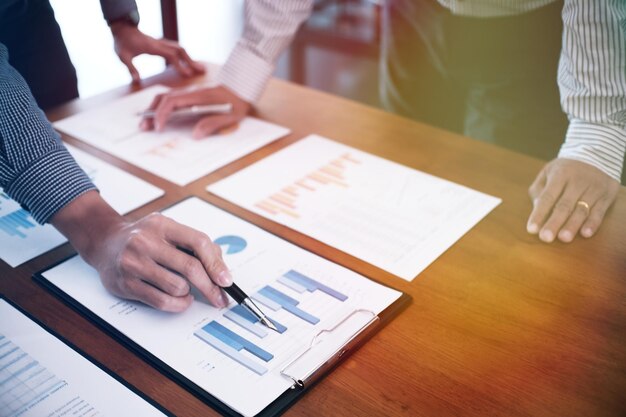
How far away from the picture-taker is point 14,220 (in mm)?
939

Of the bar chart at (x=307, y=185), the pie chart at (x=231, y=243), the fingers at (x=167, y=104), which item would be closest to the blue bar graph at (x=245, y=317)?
the pie chart at (x=231, y=243)

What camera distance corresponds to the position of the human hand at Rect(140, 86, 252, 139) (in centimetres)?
123

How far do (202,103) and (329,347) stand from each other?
75 centimetres

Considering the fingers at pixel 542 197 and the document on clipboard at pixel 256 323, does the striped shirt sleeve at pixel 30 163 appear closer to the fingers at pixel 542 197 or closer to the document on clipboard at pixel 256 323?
the document on clipboard at pixel 256 323

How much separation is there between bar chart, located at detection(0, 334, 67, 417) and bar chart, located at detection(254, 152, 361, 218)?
42cm

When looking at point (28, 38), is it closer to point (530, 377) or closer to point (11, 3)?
point (11, 3)

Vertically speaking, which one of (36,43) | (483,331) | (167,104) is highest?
(36,43)

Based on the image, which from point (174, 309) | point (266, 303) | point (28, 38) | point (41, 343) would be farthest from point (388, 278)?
point (28, 38)

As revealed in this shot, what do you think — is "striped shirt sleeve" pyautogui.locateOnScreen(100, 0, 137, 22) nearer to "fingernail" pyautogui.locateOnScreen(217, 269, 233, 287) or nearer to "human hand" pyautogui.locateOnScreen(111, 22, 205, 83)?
"human hand" pyautogui.locateOnScreen(111, 22, 205, 83)

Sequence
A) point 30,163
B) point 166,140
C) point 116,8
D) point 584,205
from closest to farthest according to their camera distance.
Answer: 1. point 30,163
2. point 584,205
3. point 116,8
4. point 166,140

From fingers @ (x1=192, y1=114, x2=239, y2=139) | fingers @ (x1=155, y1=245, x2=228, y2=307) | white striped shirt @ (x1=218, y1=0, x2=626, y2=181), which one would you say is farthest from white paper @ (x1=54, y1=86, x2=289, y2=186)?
white striped shirt @ (x1=218, y1=0, x2=626, y2=181)

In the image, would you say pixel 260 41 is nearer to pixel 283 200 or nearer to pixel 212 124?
pixel 212 124

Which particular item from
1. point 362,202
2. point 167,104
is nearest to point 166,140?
point 167,104

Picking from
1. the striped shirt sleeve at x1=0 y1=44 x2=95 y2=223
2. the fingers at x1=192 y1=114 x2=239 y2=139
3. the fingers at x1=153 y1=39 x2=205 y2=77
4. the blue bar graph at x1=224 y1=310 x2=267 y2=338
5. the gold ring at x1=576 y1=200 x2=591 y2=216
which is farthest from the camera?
the fingers at x1=153 y1=39 x2=205 y2=77
